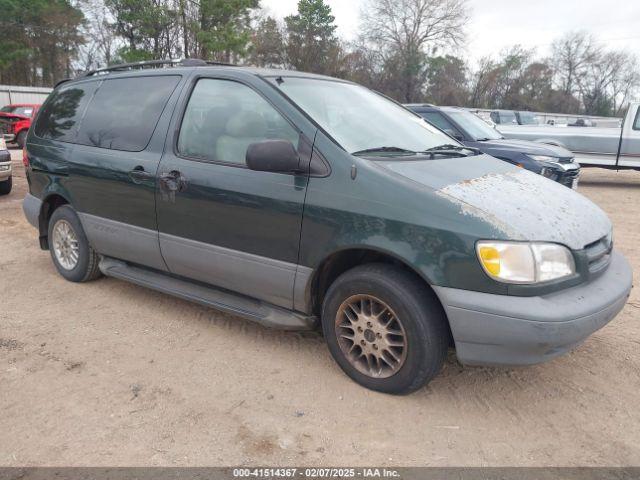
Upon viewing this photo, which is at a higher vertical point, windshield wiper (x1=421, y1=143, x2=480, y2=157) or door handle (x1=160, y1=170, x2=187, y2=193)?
windshield wiper (x1=421, y1=143, x2=480, y2=157)

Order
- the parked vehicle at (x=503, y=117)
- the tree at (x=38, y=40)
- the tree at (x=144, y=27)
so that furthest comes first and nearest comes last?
the tree at (x=38, y=40), the tree at (x=144, y=27), the parked vehicle at (x=503, y=117)

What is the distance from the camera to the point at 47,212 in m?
4.92

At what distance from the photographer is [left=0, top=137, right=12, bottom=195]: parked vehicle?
9016 millimetres

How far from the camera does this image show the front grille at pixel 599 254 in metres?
2.81

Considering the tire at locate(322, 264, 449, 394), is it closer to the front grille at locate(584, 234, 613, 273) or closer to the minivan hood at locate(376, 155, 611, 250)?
the minivan hood at locate(376, 155, 611, 250)

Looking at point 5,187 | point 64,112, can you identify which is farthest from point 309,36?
point 64,112

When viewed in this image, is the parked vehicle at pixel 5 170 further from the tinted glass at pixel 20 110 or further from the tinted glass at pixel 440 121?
the tinted glass at pixel 20 110

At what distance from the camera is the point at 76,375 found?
3.19m

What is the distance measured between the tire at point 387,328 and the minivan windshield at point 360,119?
794 millimetres

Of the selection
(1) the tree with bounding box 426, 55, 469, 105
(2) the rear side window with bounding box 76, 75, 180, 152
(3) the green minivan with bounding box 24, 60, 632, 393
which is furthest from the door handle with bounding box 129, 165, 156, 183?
(1) the tree with bounding box 426, 55, 469, 105

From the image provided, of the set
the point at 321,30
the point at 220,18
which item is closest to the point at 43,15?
the point at 220,18

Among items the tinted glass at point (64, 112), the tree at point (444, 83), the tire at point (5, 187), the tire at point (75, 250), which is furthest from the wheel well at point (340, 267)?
the tree at point (444, 83)

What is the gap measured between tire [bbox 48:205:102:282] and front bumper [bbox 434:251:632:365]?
3220 mm

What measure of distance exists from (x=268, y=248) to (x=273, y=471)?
51.2 inches
